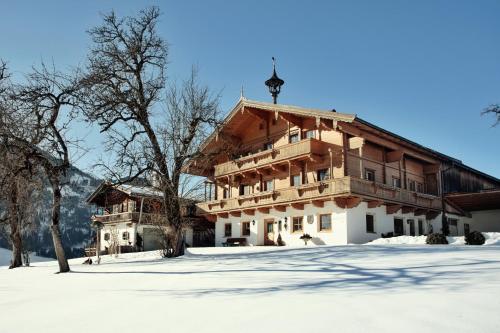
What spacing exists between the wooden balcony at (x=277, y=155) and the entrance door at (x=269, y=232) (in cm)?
435

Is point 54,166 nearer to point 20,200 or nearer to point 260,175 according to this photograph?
point 20,200

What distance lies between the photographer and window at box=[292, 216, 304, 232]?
29500 millimetres

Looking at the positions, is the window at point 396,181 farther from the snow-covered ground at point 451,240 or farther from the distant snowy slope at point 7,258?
the distant snowy slope at point 7,258

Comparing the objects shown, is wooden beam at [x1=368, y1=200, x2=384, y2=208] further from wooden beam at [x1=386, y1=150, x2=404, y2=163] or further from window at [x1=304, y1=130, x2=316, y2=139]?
window at [x1=304, y1=130, x2=316, y2=139]

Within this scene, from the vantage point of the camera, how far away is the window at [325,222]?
90.1 ft

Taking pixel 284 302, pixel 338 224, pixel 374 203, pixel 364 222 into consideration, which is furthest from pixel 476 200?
pixel 284 302

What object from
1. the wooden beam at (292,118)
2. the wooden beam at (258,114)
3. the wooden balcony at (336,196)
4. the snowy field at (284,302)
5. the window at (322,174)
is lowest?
the snowy field at (284,302)

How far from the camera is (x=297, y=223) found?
2972 centimetres

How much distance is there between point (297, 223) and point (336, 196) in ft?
16.1

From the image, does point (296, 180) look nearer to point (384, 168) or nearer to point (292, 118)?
point (292, 118)

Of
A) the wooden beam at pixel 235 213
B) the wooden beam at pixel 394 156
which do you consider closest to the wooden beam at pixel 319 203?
the wooden beam at pixel 394 156

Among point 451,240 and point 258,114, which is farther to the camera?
point 258,114

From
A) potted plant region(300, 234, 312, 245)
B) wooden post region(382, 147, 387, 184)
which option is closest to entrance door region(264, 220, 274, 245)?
potted plant region(300, 234, 312, 245)

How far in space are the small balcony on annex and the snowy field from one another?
14877 millimetres
